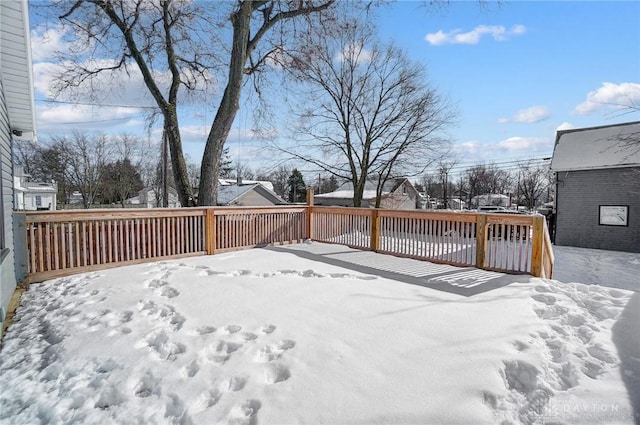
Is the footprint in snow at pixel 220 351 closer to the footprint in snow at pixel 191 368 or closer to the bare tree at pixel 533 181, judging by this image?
the footprint in snow at pixel 191 368

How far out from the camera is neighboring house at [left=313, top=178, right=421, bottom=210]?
24453mm

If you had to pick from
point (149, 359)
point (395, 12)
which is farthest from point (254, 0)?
point (149, 359)

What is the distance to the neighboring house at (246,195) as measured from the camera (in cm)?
2456

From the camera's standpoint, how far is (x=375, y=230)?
7.13m

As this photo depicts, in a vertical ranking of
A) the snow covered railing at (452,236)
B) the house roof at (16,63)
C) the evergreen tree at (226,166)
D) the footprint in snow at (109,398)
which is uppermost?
the evergreen tree at (226,166)

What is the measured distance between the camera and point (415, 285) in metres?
4.54

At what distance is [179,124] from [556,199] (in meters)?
14.5

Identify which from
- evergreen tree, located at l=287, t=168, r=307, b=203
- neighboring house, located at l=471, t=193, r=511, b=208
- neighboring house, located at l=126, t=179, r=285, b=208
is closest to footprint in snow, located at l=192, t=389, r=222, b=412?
neighboring house, located at l=126, t=179, r=285, b=208

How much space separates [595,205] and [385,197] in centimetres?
1087

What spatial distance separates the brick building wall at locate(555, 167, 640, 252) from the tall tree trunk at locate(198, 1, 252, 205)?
13.1 meters

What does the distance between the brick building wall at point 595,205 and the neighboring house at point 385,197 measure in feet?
32.2

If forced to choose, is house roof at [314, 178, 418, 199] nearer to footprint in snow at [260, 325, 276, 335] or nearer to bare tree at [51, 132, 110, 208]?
bare tree at [51, 132, 110, 208]

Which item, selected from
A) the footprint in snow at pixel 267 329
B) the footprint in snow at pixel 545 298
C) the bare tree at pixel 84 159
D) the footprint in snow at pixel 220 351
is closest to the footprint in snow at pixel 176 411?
the footprint in snow at pixel 220 351

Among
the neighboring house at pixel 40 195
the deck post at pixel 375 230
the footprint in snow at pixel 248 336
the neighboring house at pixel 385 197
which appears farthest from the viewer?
the neighboring house at pixel 40 195
